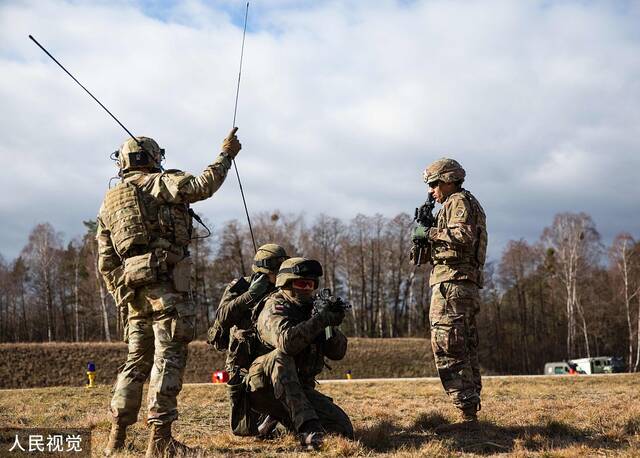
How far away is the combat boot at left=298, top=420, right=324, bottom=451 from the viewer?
5812 mm

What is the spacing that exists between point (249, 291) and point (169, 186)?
4.77ft

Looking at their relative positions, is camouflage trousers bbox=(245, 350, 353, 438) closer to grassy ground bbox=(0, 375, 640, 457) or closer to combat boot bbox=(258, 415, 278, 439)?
combat boot bbox=(258, 415, 278, 439)

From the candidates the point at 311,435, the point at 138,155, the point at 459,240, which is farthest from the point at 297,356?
the point at 138,155

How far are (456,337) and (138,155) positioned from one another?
12.6 ft

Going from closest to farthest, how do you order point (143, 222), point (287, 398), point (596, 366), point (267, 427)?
point (287, 398) → point (143, 222) → point (267, 427) → point (596, 366)

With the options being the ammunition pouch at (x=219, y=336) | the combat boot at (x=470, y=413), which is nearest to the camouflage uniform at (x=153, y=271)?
the ammunition pouch at (x=219, y=336)

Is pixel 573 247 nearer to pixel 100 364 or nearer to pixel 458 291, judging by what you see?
pixel 100 364

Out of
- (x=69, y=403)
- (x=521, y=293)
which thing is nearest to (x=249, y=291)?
(x=69, y=403)

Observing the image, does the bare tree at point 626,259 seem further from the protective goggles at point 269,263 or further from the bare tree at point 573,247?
the protective goggles at point 269,263

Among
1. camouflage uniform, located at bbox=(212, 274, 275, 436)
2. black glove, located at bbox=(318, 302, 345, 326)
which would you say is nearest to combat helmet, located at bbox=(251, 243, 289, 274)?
camouflage uniform, located at bbox=(212, 274, 275, 436)

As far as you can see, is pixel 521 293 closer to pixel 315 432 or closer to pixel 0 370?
pixel 0 370

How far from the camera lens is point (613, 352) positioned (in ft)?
184

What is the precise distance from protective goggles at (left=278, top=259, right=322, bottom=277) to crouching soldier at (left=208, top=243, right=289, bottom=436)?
0.59m

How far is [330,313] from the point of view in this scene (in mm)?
6164
